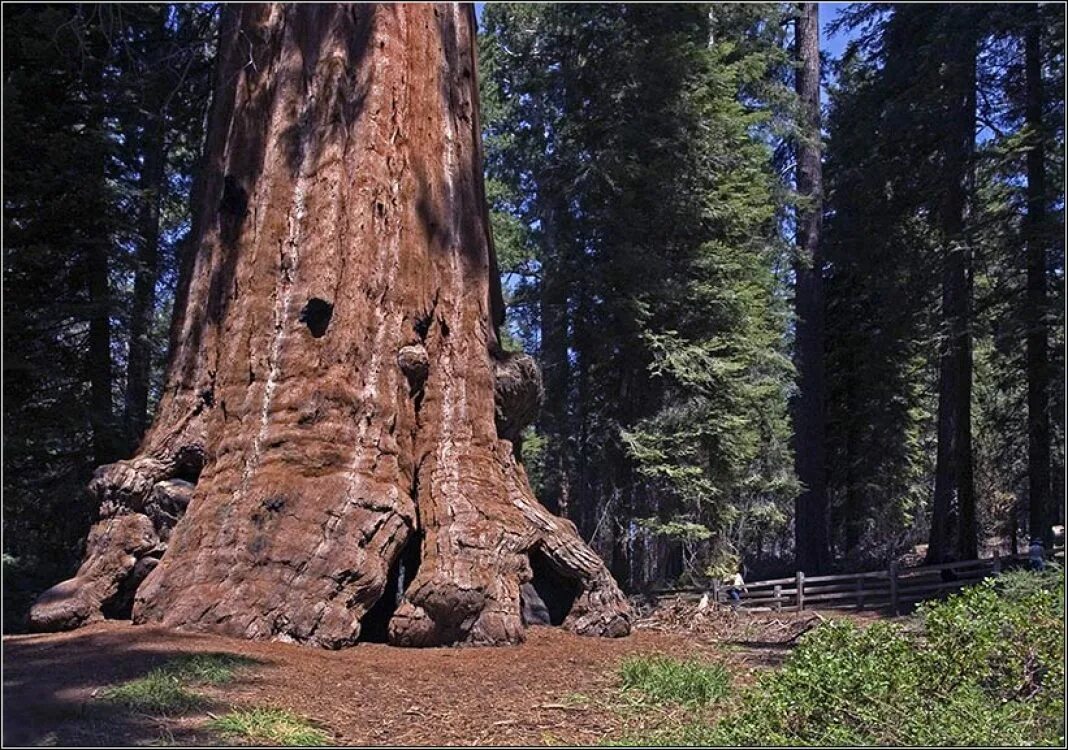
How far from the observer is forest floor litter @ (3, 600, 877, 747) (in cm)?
611

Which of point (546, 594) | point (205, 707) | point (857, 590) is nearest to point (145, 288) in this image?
point (546, 594)

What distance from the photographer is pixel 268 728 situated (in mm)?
6203

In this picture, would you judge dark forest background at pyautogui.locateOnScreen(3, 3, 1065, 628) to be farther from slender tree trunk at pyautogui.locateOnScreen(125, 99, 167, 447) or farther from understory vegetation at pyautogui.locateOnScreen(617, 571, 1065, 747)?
understory vegetation at pyautogui.locateOnScreen(617, 571, 1065, 747)

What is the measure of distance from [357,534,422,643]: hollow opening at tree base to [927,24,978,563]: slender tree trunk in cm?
993

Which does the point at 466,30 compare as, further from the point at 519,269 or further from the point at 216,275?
the point at 519,269

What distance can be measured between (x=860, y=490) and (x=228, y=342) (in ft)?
79.8

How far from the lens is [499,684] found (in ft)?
26.9

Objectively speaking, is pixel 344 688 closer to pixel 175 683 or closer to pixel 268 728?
pixel 175 683

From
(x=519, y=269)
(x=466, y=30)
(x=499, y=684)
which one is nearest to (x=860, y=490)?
(x=519, y=269)

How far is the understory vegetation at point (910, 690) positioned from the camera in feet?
20.8

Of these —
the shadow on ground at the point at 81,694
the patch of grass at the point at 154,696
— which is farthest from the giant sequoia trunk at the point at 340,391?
the patch of grass at the point at 154,696

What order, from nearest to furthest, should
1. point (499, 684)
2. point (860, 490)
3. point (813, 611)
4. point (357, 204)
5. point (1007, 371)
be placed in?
point (499, 684), point (357, 204), point (1007, 371), point (813, 611), point (860, 490)

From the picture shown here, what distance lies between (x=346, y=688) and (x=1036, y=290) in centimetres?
1076

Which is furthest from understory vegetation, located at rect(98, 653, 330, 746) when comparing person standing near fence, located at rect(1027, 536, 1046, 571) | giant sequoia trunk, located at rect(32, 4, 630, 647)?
person standing near fence, located at rect(1027, 536, 1046, 571)
